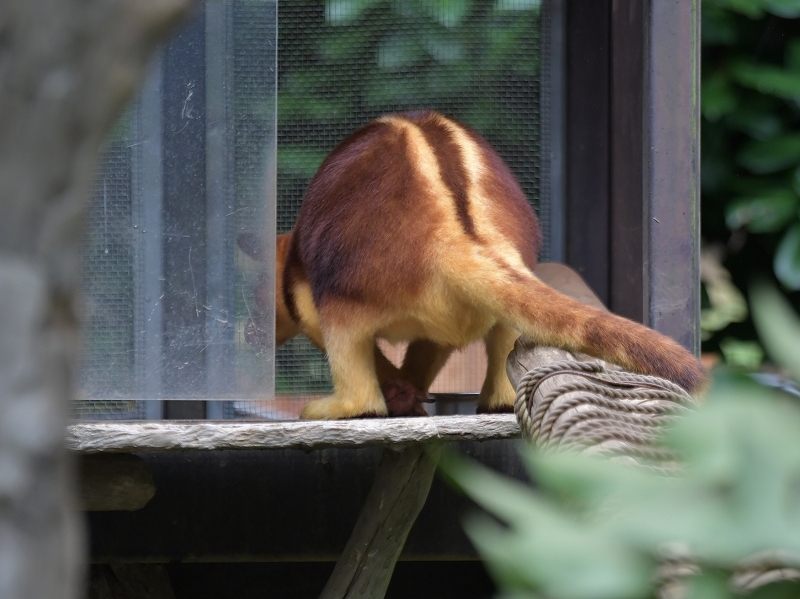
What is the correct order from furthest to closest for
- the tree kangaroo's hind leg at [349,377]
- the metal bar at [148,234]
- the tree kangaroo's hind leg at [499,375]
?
the tree kangaroo's hind leg at [499,375] → the tree kangaroo's hind leg at [349,377] → the metal bar at [148,234]

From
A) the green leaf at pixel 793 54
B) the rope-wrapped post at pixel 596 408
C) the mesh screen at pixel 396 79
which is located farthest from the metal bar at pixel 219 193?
the green leaf at pixel 793 54

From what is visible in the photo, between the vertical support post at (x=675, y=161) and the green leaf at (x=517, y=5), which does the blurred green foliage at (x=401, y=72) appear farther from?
the vertical support post at (x=675, y=161)

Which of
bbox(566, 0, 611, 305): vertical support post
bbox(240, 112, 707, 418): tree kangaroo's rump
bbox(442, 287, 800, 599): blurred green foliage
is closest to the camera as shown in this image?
bbox(442, 287, 800, 599): blurred green foliage

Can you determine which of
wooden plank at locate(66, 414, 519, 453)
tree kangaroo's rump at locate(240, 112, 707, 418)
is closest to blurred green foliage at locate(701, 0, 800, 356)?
tree kangaroo's rump at locate(240, 112, 707, 418)

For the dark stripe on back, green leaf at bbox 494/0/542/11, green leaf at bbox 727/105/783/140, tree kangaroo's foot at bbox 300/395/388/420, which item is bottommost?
tree kangaroo's foot at bbox 300/395/388/420

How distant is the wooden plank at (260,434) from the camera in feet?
6.84

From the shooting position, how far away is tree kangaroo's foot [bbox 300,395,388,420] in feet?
8.85

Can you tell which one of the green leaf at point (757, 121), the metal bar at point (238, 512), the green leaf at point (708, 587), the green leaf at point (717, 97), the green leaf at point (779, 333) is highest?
the green leaf at point (717, 97)

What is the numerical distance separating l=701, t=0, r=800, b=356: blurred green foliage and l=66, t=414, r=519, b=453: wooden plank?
64.8 inches

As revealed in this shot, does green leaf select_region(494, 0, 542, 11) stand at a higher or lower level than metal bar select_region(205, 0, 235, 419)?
higher

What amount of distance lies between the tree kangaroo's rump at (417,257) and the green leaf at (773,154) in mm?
974

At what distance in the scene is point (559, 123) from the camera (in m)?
3.61

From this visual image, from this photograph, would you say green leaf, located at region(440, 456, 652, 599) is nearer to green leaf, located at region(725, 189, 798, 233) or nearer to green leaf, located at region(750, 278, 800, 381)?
green leaf, located at region(750, 278, 800, 381)

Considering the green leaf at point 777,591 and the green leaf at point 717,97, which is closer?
the green leaf at point 777,591
